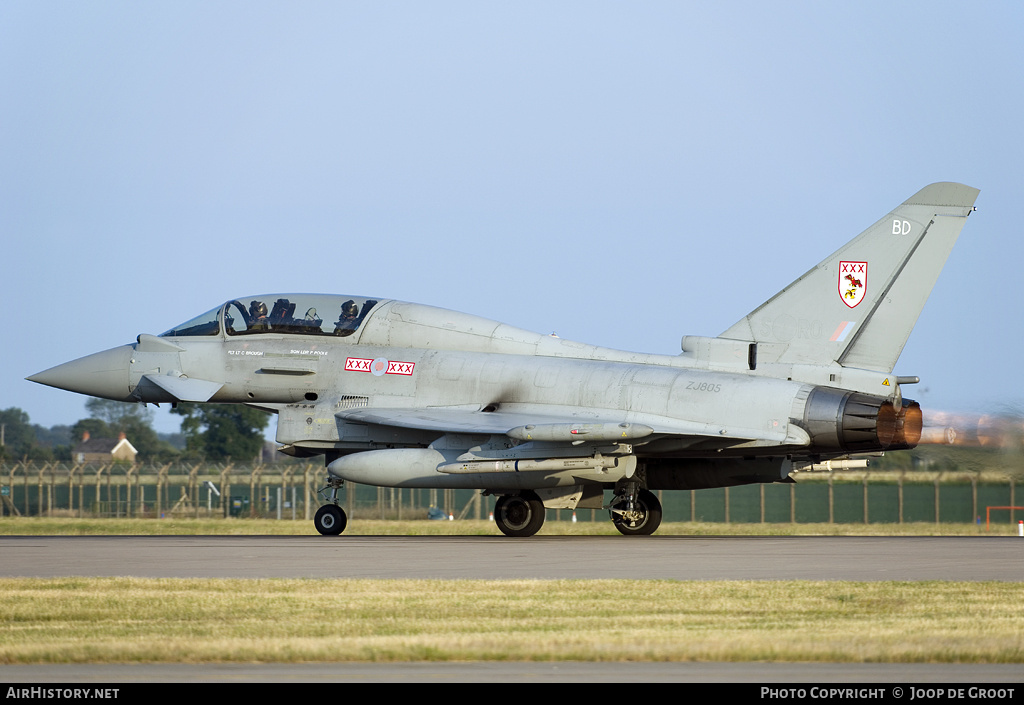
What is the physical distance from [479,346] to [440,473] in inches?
102

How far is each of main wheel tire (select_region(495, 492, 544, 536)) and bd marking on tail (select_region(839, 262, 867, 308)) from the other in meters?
5.74

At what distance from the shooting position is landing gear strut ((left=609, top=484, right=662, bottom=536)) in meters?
21.0

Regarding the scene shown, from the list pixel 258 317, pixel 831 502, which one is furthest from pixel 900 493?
pixel 258 317

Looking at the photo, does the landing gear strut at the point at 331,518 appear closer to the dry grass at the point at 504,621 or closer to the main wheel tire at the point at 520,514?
the main wheel tire at the point at 520,514

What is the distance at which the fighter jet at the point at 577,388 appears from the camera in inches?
749

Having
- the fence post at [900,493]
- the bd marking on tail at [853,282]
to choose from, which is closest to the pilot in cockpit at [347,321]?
the bd marking on tail at [853,282]

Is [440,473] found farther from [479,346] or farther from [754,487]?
[754,487]

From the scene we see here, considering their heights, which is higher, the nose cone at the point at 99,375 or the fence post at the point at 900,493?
the nose cone at the point at 99,375

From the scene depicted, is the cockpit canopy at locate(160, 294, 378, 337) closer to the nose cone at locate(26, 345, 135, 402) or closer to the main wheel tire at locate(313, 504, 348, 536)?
the nose cone at locate(26, 345, 135, 402)

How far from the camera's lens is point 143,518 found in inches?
1367

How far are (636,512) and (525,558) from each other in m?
5.95

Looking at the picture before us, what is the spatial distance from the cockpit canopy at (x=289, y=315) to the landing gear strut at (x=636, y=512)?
5341mm

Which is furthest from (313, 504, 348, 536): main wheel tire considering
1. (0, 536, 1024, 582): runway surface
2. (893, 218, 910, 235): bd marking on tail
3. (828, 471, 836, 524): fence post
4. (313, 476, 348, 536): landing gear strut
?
(828, 471, 836, 524): fence post

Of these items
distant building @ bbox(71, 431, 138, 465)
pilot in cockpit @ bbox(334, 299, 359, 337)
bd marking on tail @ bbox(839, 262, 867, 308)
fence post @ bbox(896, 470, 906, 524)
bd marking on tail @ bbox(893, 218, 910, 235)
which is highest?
bd marking on tail @ bbox(893, 218, 910, 235)
